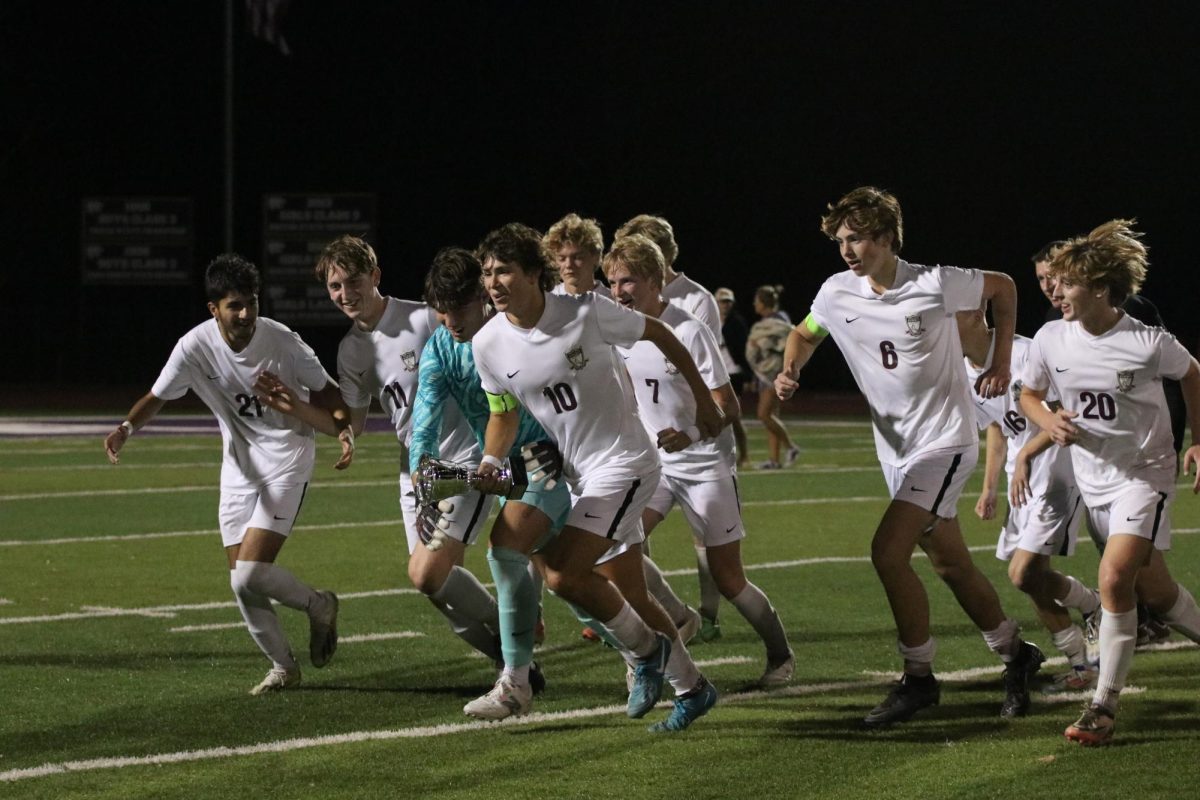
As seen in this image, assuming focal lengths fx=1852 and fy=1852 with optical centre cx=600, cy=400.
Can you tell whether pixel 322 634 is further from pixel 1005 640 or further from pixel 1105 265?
pixel 1105 265

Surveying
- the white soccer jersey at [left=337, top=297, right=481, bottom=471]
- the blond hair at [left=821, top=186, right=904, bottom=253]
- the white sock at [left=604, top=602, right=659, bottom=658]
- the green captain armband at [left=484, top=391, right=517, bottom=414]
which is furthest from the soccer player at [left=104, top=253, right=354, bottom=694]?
the blond hair at [left=821, top=186, right=904, bottom=253]

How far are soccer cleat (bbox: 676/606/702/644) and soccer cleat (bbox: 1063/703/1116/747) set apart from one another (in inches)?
91.0

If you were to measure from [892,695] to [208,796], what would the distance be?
8.09 feet

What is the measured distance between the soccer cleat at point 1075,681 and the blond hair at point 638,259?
2.21 m

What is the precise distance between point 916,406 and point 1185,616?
1.25 m

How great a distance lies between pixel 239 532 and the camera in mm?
7531

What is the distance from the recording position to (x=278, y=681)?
290 inches

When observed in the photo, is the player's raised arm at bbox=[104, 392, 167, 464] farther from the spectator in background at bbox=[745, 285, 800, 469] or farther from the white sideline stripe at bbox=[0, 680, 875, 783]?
the spectator in background at bbox=[745, 285, 800, 469]

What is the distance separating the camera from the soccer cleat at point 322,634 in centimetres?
755

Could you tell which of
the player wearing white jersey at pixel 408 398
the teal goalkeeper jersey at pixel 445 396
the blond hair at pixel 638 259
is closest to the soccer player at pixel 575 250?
the blond hair at pixel 638 259

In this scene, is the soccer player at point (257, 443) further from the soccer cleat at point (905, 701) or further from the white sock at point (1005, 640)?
the white sock at point (1005, 640)

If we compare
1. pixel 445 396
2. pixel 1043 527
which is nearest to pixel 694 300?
pixel 445 396

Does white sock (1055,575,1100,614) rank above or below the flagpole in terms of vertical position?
below

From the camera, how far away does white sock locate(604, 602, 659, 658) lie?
6238 mm
